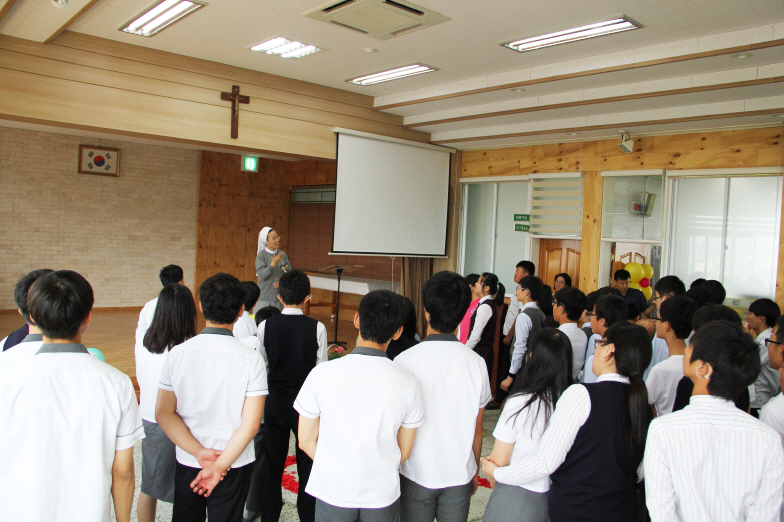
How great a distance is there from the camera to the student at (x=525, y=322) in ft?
15.8

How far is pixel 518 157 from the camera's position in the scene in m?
8.71

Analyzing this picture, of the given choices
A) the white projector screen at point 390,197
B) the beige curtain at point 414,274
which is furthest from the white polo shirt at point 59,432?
the beige curtain at point 414,274

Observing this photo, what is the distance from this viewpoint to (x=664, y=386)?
284cm

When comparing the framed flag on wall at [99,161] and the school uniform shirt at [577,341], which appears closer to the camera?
the school uniform shirt at [577,341]

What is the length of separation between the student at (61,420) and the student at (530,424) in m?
1.28

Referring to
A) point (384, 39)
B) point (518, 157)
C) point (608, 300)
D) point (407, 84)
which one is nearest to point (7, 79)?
point (384, 39)

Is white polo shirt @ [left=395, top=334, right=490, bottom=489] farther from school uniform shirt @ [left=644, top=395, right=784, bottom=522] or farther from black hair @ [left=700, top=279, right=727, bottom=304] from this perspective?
black hair @ [left=700, top=279, right=727, bottom=304]

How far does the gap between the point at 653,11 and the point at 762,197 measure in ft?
11.3

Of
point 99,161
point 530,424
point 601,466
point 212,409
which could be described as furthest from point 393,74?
point 99,161

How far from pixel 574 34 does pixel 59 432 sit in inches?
185

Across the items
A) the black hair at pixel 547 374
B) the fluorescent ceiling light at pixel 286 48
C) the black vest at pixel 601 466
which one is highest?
the fluorescent ceiling light at pixel 286 48

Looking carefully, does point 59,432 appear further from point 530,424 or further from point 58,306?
point 530,424

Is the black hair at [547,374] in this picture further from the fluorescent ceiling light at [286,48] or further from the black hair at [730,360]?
the fluorescent ceiling light at [286,48]

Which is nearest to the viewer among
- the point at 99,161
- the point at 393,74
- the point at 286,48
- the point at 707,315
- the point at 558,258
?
the point at 707,315
